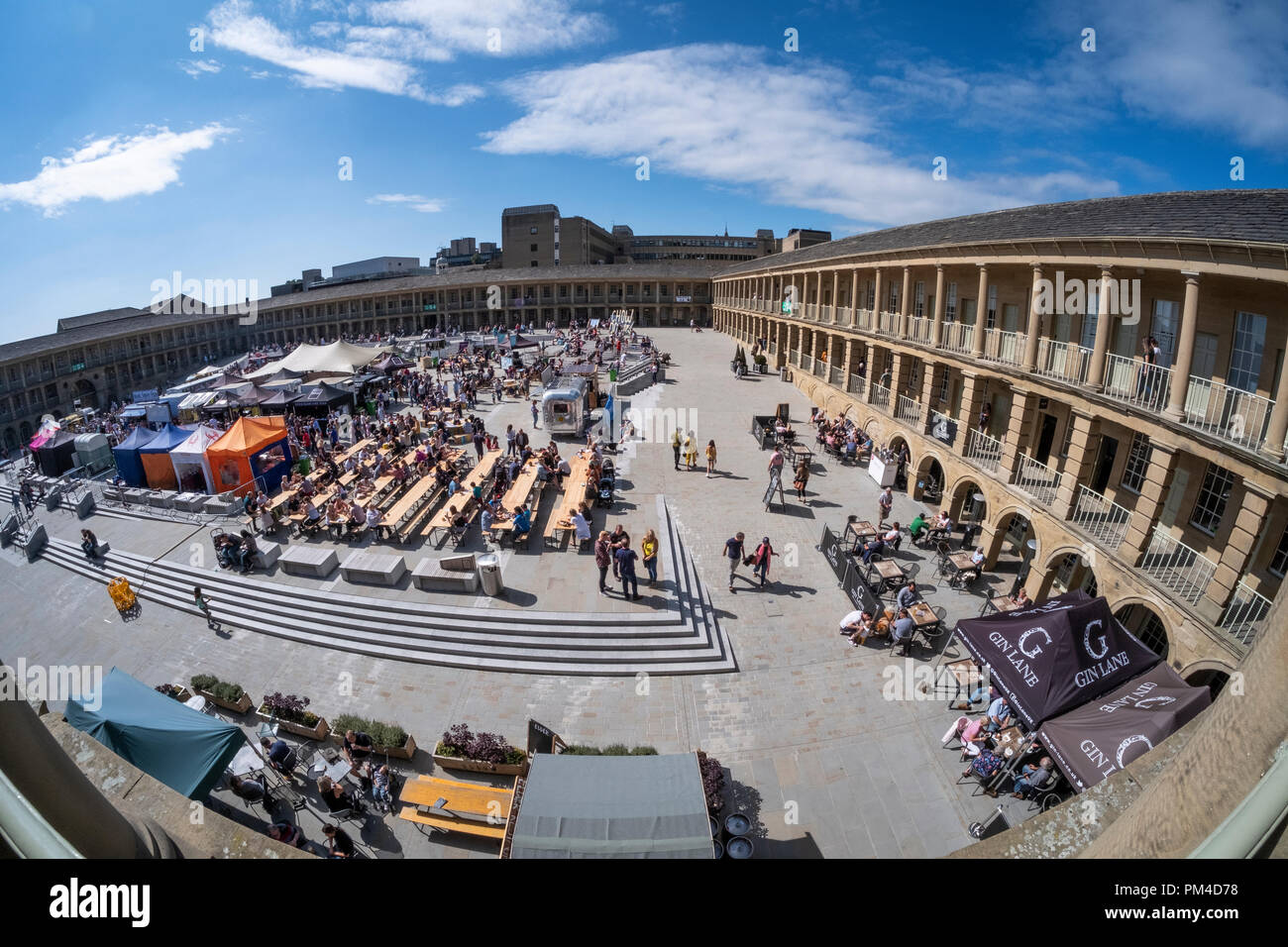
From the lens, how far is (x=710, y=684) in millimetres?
11836

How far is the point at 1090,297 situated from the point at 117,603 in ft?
89.9

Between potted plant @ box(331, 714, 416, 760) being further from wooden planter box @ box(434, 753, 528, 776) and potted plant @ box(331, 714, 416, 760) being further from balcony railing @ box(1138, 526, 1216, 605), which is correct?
balcony railing @ box(1138, 526, 1216, 605)

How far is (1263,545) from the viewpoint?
1070 cm

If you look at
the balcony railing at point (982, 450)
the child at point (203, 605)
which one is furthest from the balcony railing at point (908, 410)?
the child at point (203, 605)

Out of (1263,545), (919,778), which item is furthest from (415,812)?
(1263,545)

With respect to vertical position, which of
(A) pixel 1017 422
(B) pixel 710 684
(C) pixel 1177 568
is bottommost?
(B) pixel 710 684

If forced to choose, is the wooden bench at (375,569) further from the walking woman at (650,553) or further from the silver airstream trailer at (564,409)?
the silver airstream trailer at (564,409)

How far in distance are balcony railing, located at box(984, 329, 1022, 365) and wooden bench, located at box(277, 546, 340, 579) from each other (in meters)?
20.6

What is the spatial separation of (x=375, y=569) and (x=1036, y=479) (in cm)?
1814

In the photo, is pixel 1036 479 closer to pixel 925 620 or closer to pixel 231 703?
pixel 925 620

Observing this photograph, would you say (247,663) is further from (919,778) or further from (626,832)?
(919,778)

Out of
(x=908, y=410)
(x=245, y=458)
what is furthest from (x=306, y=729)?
(x=908, y=410)

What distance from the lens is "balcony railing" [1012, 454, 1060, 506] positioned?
1480 cm
